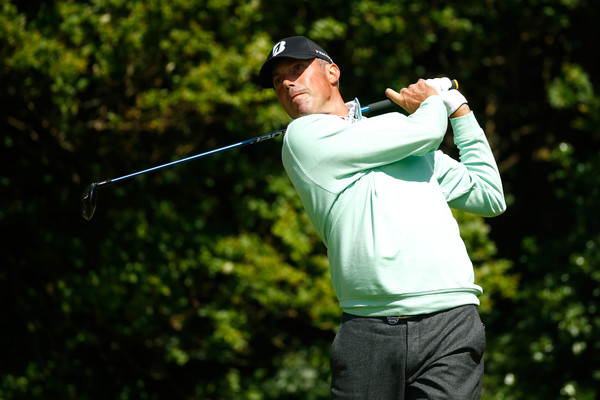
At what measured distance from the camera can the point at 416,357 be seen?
2049 millimetres

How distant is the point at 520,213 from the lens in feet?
25.1

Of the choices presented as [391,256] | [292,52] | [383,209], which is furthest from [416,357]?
[292,52]

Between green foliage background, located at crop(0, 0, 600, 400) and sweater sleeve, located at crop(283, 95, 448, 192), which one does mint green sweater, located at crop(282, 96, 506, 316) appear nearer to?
sweater sleeve, located at crop(283, 95, 448, 192)

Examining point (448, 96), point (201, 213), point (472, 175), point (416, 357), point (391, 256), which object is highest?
point (448, 96)

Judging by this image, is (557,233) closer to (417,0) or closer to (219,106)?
(417,0)

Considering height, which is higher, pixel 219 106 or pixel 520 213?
pixel 219 106

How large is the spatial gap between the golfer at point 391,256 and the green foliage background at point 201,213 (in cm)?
310

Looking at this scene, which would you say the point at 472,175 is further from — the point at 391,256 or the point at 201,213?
the point at 201,213

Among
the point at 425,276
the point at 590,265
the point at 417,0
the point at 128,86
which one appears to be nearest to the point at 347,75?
the point at 417,0

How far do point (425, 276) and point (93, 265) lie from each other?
3967mm

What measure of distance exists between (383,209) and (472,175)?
0.49 m

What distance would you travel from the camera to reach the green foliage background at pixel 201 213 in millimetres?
5227

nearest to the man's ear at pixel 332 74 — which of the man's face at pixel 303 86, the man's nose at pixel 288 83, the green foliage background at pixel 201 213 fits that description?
the man's face at pixel 303 86

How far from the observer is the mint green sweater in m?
2.05
